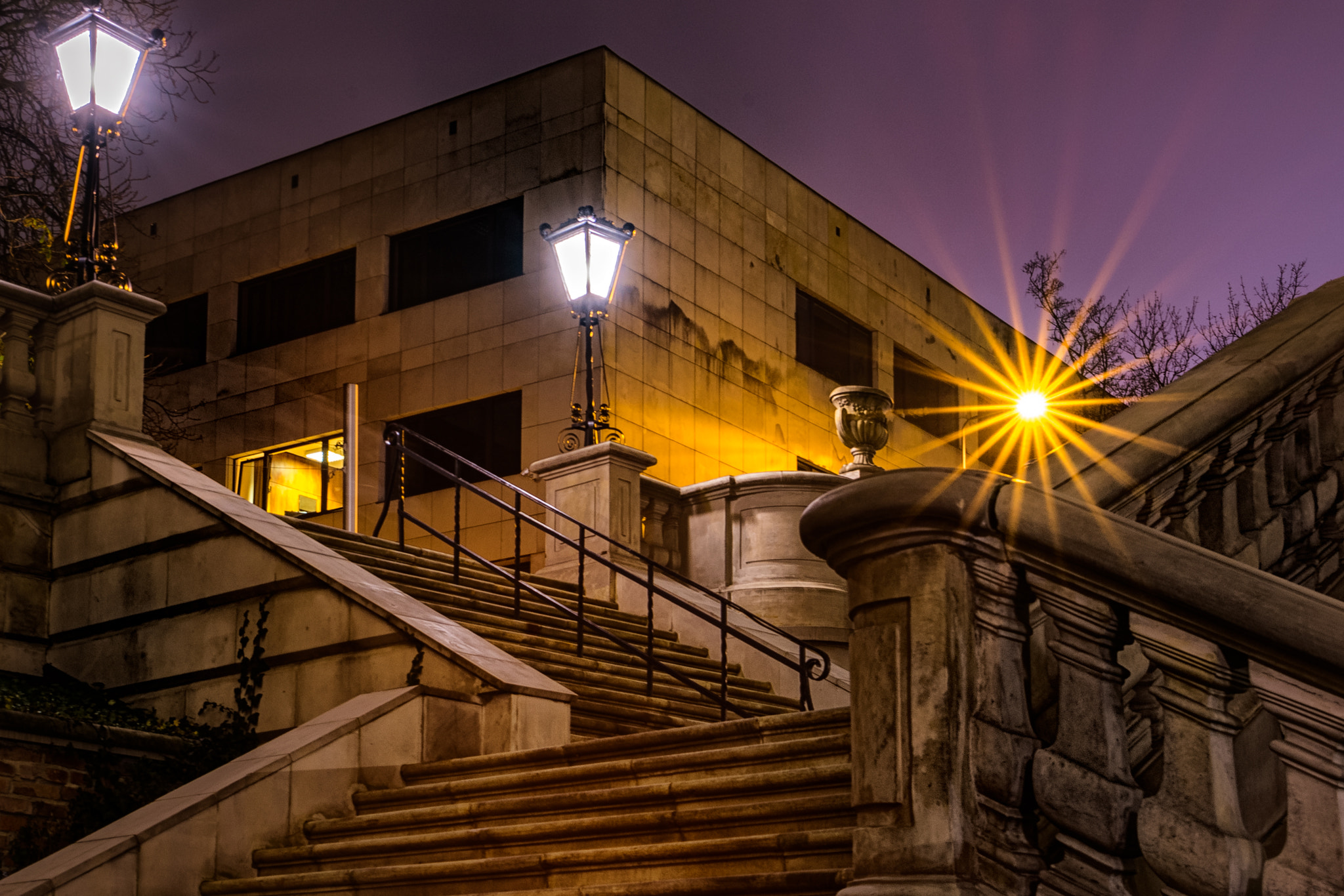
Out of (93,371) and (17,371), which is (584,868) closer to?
(93,371)

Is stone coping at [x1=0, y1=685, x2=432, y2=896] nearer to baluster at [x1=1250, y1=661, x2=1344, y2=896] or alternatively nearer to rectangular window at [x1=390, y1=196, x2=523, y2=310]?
baluster at [x1=1250, y1=661, x2=1344, y2=896]

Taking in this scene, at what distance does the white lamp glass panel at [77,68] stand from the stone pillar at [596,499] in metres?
5.40

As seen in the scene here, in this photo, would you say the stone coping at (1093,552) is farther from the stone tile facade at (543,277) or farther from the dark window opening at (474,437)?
the dark window opening at (474,437)

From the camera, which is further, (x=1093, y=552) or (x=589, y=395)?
(x=589, y=395)

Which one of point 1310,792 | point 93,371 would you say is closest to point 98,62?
point 93,371

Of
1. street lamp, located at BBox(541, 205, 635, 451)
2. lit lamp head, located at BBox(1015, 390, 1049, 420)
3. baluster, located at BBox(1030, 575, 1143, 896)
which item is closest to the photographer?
baluster, located at BBox(1030, 575, 1143, 896)

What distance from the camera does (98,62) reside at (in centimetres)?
1159

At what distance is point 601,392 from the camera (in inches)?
841

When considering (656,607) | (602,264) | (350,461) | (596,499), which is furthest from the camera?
(350,461)

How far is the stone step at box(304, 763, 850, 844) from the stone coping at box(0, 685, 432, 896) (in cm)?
41

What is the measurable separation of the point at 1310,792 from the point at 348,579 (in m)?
7.02

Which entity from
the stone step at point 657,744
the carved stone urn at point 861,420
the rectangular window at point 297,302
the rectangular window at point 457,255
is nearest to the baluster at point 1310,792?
the stone step at point 657,744

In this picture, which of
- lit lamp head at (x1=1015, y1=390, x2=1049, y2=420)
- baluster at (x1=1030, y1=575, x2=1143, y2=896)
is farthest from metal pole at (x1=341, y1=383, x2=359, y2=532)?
baluster at (x1=1030, y1=575, x2=1143, y2=896)

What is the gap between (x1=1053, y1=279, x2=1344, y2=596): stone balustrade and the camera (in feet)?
17.3
